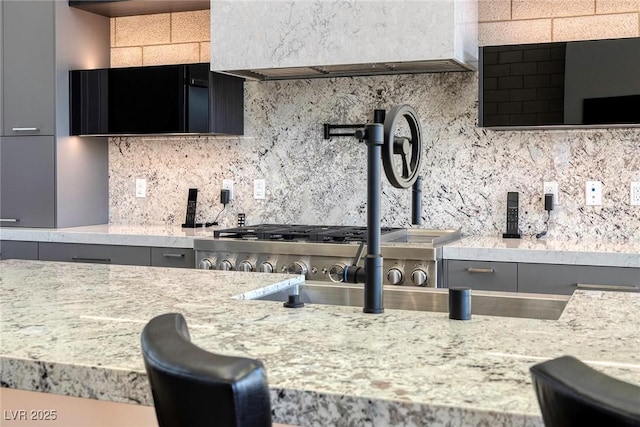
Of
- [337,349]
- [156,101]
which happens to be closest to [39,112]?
[156,101]

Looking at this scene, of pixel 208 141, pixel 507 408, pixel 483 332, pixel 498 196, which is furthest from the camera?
pixel 208 141

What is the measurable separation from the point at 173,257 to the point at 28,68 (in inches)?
60.4

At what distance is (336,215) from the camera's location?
414 cm

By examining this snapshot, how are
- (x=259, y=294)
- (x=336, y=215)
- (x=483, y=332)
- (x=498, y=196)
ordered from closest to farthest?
(x=483, y=332) < (x=259, y=294) < (x=498, y=196) < (x=336, y=215)

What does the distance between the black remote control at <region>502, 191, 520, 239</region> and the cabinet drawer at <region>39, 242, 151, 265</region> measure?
1873mm

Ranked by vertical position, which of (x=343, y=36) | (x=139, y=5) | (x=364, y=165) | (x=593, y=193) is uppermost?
(x=139, y=5)

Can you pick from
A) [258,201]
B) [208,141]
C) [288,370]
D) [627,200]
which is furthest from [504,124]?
[288,370]

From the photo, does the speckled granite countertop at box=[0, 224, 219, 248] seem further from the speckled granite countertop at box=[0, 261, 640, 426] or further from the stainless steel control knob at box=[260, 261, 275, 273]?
the speckled granite countertop at box=[0, 261, 640, 426]

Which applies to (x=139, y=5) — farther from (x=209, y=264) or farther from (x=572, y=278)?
(x=572, y=278)

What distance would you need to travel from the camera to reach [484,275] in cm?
323

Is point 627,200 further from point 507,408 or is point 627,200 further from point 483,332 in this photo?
point 507,408

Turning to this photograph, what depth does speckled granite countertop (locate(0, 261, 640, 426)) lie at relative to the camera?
1024mm

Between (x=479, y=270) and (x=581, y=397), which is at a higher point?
(x=581, y=397)

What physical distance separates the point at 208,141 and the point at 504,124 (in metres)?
1.85
